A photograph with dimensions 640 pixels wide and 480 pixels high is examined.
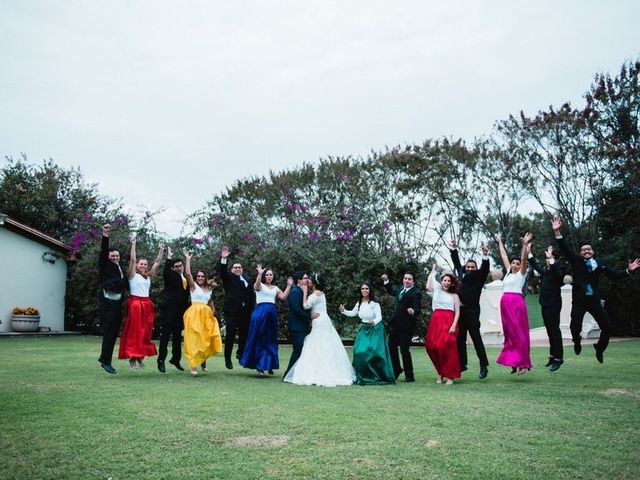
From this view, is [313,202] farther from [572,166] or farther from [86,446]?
[86,446]

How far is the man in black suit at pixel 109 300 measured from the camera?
10.9 meters

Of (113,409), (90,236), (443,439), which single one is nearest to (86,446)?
(113,409)

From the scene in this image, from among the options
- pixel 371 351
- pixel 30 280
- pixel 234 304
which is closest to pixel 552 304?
pixel 371 351

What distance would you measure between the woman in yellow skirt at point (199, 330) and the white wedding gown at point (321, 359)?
5.41ft

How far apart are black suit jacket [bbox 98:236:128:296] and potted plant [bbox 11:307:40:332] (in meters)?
18.2

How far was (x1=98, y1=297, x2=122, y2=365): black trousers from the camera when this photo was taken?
10875 millimetres

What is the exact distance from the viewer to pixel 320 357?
10.6 meters

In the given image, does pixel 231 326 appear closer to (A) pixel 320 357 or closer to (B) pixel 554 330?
(A) pixel 320 357

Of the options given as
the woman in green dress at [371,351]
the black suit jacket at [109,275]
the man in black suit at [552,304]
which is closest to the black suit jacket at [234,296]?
the black suit jacket at [109,275]

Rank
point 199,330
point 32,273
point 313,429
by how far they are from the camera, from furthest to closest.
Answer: point 32,273 < point 199,330 < point 313,429

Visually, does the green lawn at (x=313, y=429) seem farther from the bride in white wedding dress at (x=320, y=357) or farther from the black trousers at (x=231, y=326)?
the black trousers at (x=231, y=326)

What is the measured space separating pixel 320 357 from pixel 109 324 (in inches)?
147

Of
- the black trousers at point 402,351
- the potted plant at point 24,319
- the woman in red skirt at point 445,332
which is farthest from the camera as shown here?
the potted plant at point 24,319

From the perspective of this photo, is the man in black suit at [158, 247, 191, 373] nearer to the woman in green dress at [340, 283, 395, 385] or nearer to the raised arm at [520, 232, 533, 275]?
the woman in green dress at [340, 283, 395, 385]
